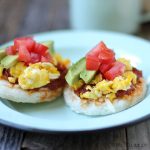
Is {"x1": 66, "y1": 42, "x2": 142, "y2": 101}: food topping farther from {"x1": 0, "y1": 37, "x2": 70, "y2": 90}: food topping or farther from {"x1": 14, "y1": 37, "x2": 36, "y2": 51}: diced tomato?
{"x1": 14, "y1": 37, "x2": 36, "y2": 51}: diced tomato

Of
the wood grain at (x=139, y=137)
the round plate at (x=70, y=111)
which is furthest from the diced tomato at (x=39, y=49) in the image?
the wood grain at (x=139, y=137)

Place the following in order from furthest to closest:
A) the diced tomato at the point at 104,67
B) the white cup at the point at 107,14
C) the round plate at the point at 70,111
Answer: the white cup at the point at 107,14, the diced tomato at the point at 104,67, the round plate at the point at 70,111

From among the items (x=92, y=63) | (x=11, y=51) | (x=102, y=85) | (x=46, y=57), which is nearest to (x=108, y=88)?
(x=102, y=85)

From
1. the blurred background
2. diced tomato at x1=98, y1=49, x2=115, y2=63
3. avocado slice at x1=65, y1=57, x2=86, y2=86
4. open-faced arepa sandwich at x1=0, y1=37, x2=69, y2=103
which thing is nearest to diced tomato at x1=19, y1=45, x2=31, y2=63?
open-faced arepa sandwich at x1=0, y1=37, x2=69, y2=103

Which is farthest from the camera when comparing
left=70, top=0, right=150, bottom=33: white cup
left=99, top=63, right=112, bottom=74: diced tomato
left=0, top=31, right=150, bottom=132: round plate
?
left=70, top=0, right=150, bottom=33: white cup

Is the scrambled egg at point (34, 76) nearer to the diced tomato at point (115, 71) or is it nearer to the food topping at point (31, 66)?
the food topping at point (31, 66)
